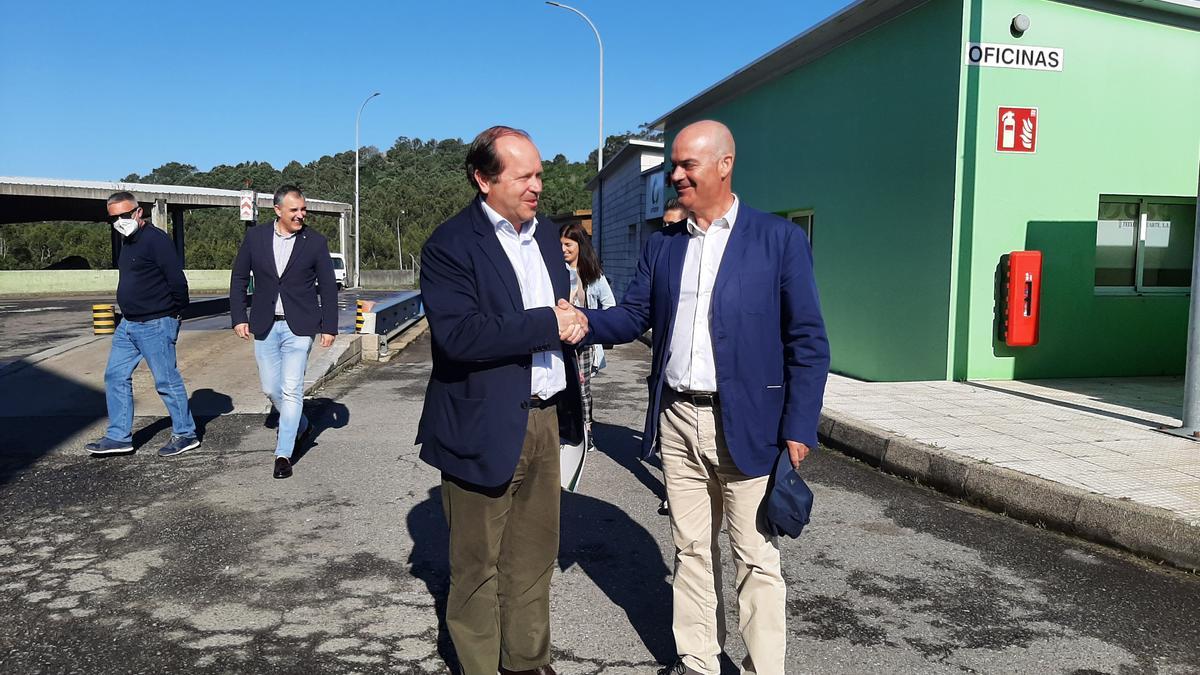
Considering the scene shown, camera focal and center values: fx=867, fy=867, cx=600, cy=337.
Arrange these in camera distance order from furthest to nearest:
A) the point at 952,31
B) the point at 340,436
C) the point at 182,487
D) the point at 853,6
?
the point at 853,6
the point at 952,31
the point at 340,436
the point at 182,487

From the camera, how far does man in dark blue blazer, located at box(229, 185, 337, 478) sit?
5.80 metres

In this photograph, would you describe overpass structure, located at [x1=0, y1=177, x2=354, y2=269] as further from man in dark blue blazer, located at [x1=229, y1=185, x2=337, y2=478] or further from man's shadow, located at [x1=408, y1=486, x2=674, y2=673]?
man's shadow, located at [x1=408, y1=486, x2=674, y2=673]

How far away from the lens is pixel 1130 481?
5.16 m

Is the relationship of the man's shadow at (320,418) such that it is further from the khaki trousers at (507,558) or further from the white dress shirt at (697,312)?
the white dress shirt at (697,312)

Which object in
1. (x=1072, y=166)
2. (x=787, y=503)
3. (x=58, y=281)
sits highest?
(x=1072, y=166)

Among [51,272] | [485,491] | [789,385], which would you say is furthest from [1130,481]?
[51,272]

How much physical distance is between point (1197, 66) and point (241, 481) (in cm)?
1045

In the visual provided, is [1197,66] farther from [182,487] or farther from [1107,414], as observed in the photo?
[182,487]

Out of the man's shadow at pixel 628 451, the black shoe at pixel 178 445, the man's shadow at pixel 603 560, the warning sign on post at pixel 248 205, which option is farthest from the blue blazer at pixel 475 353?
the warning sign on post at pixel 248 205

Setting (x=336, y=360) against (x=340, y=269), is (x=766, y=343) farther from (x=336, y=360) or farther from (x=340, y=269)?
(x=340, y=269)

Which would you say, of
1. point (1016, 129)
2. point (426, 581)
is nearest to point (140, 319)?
point (426, 581)

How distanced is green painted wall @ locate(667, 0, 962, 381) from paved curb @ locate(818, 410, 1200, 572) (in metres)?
3.48

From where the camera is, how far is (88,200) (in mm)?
28062

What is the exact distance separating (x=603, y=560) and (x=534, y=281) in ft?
6.22
